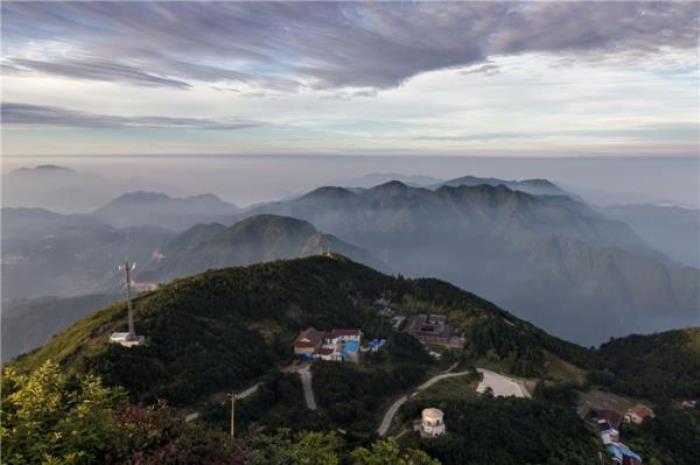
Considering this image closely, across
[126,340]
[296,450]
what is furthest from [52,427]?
[126,340]

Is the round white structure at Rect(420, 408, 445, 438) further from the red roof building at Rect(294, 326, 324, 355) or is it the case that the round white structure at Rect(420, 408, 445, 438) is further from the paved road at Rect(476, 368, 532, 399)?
the red roof building at Rect(294, 326, 324, 355)

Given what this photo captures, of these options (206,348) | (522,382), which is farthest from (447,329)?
(206,348)

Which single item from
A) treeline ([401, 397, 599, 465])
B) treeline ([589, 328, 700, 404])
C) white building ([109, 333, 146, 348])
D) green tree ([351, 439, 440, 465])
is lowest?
treeline ([589, 328, 700, 404])

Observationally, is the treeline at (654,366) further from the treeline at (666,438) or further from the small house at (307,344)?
the small house at (307,344)

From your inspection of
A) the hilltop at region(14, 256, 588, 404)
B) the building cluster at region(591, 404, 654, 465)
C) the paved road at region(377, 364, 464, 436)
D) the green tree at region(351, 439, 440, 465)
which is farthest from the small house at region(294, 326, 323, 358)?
the building cluster at region(591, 404, 654, 465)

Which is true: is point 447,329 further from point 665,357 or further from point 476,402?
point 665,357

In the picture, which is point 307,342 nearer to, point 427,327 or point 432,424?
point 432,424
